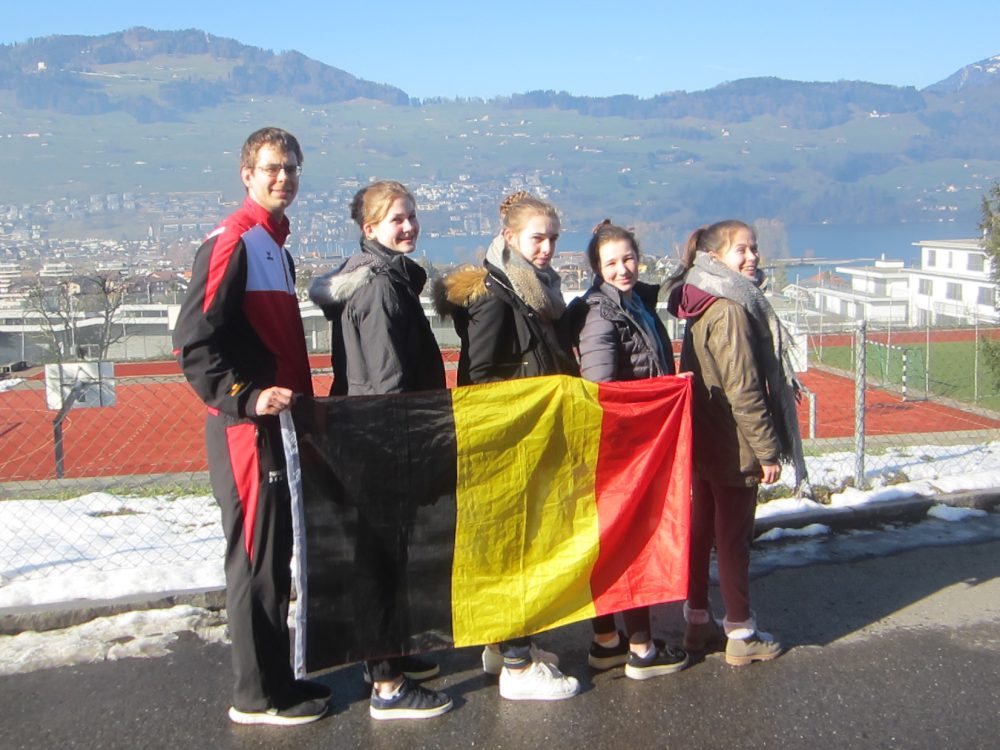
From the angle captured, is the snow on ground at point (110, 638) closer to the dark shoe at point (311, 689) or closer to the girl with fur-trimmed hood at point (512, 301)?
the dark shoe at point (311, 689)

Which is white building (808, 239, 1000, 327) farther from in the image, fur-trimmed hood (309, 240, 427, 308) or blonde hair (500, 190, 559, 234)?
fur-trimmed hood (309, 240, 427, 308)

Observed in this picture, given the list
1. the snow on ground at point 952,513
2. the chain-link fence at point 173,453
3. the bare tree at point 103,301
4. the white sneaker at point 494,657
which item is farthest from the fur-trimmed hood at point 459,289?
the bare tree at point 103,301

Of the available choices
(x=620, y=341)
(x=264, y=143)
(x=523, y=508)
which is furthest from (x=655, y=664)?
(x=264, y=143)

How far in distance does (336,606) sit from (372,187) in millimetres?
1528

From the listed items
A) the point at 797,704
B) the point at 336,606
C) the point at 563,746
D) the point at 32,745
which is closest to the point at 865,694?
the point at 797,704

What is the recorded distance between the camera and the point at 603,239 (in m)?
3.91

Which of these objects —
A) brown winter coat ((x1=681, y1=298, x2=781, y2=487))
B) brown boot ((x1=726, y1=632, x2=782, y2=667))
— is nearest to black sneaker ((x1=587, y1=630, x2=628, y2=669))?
brown boot ((x1=726, y1=632, x2=782, y2=667))

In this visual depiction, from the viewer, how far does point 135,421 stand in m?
27.5

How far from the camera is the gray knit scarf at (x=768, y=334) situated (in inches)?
155

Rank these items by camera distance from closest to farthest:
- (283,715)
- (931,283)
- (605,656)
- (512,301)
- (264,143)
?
(264,143), (283,715), (512,301), (605,656), (931,283)

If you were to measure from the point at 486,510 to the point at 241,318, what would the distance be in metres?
1.15

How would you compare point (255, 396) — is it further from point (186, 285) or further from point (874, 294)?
point (874, 294)

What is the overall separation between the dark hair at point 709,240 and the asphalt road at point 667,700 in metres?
1.62

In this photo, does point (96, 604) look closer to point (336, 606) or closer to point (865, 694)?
point (336, 606)
